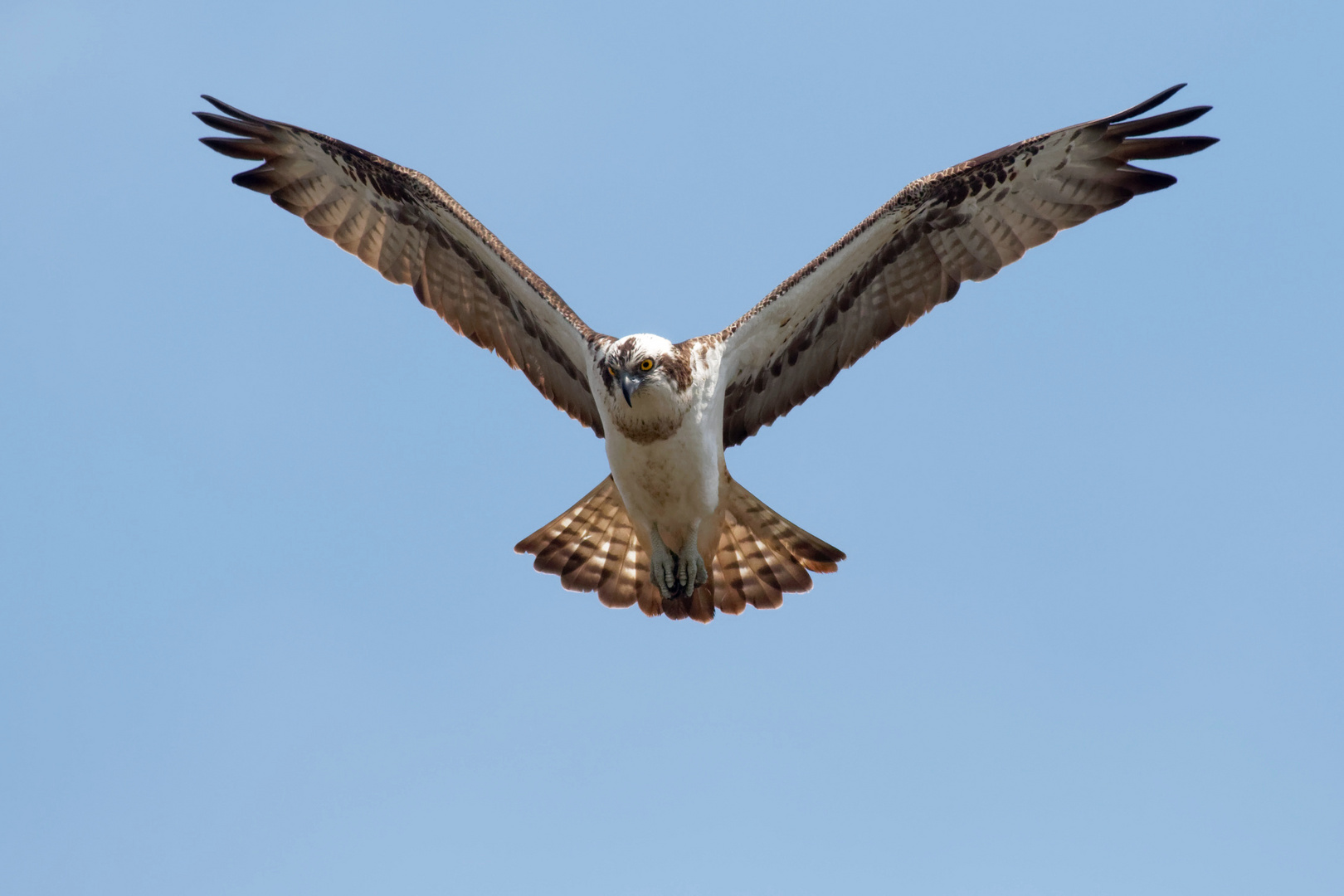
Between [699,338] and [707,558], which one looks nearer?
[699,338]

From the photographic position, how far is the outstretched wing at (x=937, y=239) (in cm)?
942

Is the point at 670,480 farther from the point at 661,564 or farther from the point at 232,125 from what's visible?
the point at 232,125

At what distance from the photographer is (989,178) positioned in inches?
378

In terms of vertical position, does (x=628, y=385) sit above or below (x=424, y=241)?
below

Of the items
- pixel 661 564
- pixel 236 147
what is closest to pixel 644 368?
pixel 661 564

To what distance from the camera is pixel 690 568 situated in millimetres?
10234

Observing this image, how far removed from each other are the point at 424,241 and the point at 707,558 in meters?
3.03

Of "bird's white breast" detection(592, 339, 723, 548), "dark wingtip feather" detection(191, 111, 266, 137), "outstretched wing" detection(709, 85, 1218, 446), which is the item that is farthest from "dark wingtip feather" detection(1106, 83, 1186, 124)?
"dark wingtip feather" detection(191, 111, 266, 137)

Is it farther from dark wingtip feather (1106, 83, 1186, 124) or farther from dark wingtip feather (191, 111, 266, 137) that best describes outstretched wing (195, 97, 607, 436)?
dark wingtip feather (1106, 83, 1186, 124)

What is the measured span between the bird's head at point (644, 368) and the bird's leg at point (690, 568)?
146 cm

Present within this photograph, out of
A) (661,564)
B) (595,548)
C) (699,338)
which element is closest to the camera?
(699,338)

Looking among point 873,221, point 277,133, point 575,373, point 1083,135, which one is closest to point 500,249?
point 575,373

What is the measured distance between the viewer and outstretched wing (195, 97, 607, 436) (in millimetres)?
10008

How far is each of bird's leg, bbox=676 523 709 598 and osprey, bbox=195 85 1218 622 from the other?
0.01m
